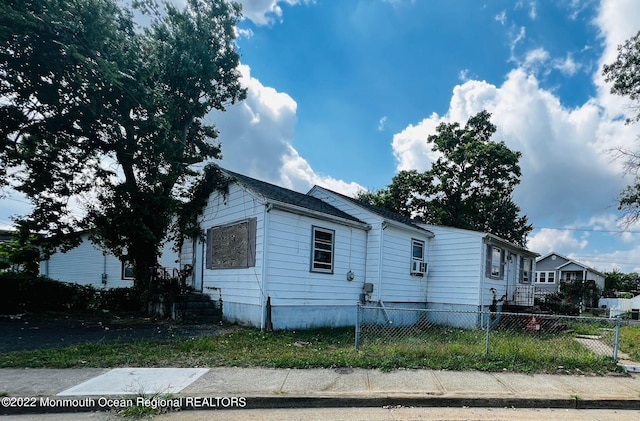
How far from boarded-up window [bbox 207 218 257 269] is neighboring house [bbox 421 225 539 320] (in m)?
8.36

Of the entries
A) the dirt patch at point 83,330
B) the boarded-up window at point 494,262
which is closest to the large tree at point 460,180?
the boarded-up window at point 494,262

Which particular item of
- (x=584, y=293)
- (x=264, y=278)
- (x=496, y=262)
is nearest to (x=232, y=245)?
(x=264, y=278)

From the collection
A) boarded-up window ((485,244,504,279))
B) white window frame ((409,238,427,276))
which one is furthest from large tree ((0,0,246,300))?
boarded-up window ((485,244,504,279))

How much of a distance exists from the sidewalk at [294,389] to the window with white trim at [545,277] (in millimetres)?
38698

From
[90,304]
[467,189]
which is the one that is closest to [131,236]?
[90,304]

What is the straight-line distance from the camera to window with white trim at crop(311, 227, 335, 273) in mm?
10828

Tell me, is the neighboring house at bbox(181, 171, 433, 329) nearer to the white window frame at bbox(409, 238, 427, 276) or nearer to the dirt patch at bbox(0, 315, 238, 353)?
the white window frame at bbox(409, 238, 427, 276)

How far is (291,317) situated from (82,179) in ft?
34.5

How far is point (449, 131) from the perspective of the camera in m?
27.9

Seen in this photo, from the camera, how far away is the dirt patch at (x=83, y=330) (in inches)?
296

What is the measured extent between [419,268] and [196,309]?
352 inches

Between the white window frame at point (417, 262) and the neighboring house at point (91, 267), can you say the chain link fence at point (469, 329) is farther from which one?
the neighboring house at point (91, 267)

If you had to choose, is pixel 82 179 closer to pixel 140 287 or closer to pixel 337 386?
pixel 140 287

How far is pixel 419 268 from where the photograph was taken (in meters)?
14.3
